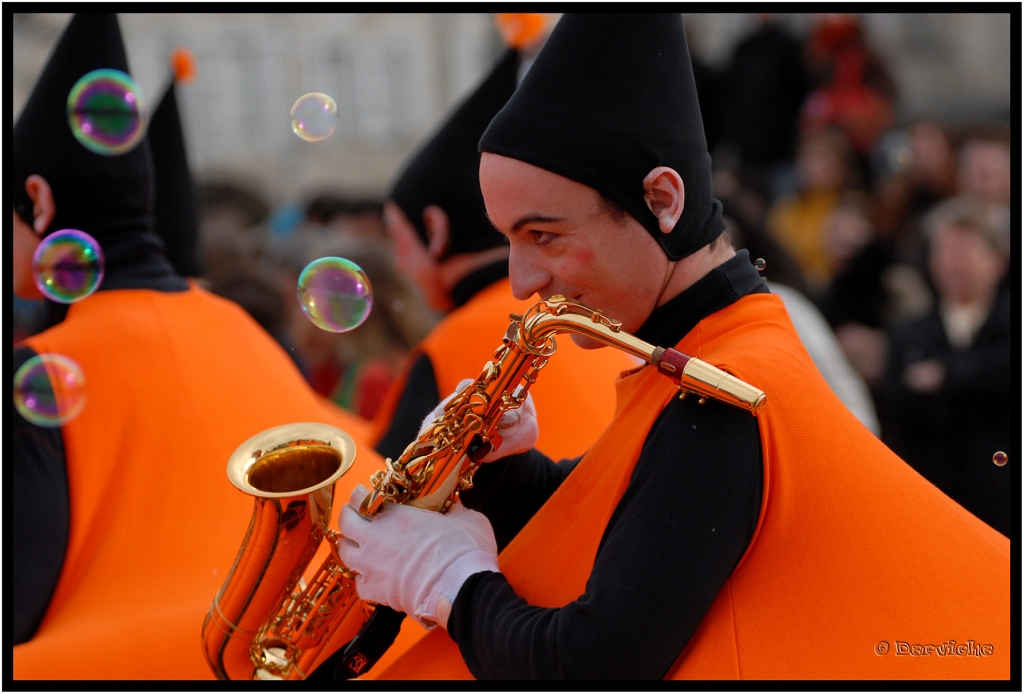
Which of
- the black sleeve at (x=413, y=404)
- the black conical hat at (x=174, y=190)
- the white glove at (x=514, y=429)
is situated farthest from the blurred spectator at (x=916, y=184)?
the white glove at (x=514, y=429)

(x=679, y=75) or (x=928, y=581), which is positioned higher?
(x=679, y=75)

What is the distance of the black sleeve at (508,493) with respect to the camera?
2529 millimetres

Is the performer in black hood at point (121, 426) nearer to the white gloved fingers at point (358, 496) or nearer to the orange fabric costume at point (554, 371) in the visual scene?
the orange fabric costume at point (554, 371)

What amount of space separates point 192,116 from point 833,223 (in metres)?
13.5

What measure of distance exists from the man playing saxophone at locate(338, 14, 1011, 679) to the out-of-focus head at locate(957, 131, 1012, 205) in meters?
5.00

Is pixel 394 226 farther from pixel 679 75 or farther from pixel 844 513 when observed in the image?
pixel 844 513

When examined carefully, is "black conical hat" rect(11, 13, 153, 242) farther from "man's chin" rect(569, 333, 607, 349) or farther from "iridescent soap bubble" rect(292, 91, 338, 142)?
"man's chin" rect(569, 333, 607, 349)

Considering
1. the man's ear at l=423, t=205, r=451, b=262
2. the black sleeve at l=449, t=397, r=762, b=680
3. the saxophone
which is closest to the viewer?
the black sleeve at l=449, t=397, r=762, b=680

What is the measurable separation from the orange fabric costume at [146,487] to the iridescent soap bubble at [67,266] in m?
0.08

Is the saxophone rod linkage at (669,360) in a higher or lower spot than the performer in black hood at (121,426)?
higher

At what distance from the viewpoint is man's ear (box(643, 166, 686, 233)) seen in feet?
6.75

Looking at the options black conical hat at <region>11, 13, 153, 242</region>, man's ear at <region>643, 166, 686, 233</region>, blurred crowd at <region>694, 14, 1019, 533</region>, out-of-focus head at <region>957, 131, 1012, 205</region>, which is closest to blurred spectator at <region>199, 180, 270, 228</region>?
blurred crowd at <region>694, 14, 1019, 533</region>

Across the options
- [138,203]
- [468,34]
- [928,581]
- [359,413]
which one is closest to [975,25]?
[468,34]

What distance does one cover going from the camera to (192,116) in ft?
59.4
